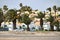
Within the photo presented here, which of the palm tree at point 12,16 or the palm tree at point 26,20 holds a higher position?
the palm tree at point 12,16

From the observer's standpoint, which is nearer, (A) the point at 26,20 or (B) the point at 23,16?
(A) the point at 26,20

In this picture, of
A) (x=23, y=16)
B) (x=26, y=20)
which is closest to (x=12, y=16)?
(x=23, y=16)

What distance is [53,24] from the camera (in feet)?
220

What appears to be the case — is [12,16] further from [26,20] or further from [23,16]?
[26,20]

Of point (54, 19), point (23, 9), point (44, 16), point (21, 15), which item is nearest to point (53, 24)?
point (54, 19)

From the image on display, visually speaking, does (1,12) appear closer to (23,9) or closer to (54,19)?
(23,9)

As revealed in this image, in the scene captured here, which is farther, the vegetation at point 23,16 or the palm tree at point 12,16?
the palm tree at point 12,16

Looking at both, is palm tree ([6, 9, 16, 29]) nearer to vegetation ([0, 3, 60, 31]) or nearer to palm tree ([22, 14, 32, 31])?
vegetation ([0, 3, 60, 31])

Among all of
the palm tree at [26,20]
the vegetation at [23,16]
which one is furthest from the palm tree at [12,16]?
the palm tree at [26,20]

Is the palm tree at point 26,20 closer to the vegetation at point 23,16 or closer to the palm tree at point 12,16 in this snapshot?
the vegetation at point 23,16

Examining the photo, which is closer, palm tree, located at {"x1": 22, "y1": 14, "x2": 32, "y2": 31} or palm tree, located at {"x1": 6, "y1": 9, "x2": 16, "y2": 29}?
palm tree, located at {"x1": 22, "y1": 14, "x2": 32, "y2": 31}

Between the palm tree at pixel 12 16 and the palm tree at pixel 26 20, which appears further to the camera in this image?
the palm tree at pixel 12 16

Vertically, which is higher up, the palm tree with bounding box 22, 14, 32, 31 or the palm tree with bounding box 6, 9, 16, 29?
the palm tree with bounding box 6, 9, 16, 29

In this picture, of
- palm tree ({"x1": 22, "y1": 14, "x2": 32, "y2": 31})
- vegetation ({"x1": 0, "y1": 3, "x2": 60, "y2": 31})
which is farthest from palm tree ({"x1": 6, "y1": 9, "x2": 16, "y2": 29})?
palm tree ({"x1": 22, "y1": 14, "x2": 32, "y2": 31})
